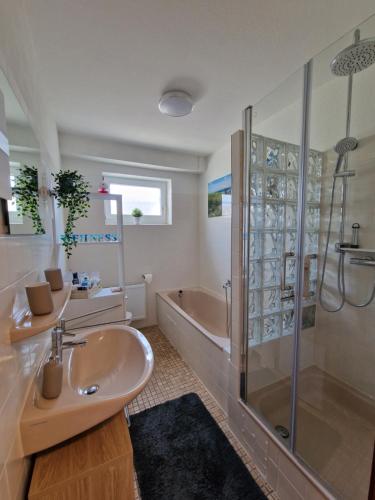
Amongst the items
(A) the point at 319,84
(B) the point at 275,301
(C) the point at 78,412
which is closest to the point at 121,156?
(A) the point at 319,84

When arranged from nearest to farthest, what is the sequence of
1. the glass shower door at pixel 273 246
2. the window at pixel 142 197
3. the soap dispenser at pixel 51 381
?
the soap dispenser at pixel 51 381 < the glass shower door at pixel 273 246 < the window at pixel 142 197

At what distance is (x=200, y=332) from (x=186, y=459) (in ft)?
2.67

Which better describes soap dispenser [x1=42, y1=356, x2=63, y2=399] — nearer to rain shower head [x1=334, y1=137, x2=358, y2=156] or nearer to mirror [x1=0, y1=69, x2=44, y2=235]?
mirror [x1=0, y1=69, x2=44, y2=235]

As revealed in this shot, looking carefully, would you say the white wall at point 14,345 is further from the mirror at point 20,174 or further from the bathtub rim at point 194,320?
the bathtub rim at point 194,320

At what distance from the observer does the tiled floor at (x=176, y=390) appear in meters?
1.26

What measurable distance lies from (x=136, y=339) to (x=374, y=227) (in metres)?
1.67

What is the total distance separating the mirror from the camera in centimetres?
65

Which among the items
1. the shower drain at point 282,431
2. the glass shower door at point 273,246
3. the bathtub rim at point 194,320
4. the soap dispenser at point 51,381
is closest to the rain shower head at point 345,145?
the glass shower door at point 273,246

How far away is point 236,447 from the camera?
1.33 metres

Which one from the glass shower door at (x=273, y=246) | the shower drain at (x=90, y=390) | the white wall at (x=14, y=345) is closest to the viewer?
the white wall at (x=14, y=345)

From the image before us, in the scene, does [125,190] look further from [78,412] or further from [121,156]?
[78,412]

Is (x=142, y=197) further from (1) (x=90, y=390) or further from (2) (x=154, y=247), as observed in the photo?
(1) (x=90, y=390)

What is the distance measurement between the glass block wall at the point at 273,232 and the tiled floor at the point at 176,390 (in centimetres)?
63

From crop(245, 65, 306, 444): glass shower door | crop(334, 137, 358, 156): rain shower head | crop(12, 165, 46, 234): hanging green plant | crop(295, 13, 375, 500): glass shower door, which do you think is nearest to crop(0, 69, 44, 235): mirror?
crop(12, 165, 46, 234): hanging green plant
